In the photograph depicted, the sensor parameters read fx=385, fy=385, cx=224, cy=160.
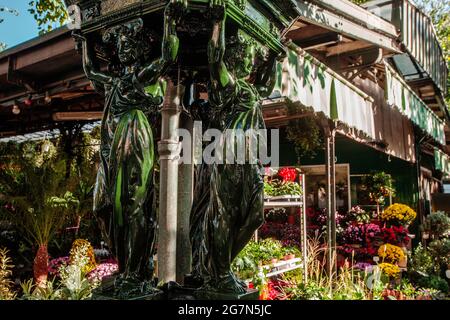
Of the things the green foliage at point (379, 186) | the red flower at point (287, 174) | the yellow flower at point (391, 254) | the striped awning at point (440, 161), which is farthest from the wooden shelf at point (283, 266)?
the striped awning at point (440, 161)

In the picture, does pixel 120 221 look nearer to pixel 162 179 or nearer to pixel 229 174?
pixel 229 174

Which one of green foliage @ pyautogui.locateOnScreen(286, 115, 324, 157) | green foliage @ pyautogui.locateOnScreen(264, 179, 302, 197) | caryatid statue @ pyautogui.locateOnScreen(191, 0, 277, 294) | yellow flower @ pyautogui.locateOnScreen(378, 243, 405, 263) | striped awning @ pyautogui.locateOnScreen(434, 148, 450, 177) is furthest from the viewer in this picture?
striped awning @ pyautogui.locateOnScreen(434, 148, 450, 177)

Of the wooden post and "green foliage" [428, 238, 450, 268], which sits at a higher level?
the wooden post

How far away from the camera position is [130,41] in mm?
2186

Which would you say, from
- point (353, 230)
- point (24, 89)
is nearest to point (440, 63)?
point (353, 230)

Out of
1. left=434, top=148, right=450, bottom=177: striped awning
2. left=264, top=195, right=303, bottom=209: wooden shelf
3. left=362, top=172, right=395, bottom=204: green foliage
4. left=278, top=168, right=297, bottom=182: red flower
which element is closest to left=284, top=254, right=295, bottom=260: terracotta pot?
left=264, top=195, right=303, bottom=209: wooden shelf

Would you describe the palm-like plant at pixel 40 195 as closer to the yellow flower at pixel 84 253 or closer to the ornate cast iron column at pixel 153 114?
the yellow flower at pixel 84 253

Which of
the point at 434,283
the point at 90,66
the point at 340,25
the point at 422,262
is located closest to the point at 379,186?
the point at 422,262

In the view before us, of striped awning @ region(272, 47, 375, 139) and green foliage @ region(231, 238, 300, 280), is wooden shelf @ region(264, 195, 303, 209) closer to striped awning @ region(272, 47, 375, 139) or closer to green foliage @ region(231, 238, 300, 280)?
green foliage @ region(231, 238, 300, 280)

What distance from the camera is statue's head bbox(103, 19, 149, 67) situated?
85.7 inches

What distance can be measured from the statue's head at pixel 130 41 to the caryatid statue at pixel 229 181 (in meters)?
0.43

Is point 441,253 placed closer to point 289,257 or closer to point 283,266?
point 289,257

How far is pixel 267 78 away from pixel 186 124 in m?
1.39

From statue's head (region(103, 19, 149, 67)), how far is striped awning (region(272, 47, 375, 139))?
1.60m
